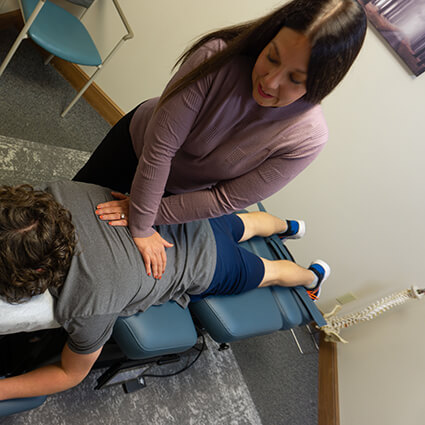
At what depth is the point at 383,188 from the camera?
189cm

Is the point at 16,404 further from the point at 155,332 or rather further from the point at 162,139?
the point at 162,139

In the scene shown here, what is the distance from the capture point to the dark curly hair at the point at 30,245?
74 cm

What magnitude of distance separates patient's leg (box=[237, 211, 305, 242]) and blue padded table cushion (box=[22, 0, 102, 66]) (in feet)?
3.87

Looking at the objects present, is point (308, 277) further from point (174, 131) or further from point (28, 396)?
point (28, 396)

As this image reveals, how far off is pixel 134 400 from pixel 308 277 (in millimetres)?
875

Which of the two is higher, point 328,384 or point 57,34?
point 57,34

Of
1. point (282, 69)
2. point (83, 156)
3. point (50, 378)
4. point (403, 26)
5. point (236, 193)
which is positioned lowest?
A: point (83, 156)

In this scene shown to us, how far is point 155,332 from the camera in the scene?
108 centimetres

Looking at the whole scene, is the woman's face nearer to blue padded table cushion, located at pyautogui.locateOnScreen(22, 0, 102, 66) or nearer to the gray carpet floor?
the gray carpet floor

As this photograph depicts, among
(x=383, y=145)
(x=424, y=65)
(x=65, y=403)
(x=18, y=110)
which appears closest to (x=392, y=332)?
(x=383, y=145)

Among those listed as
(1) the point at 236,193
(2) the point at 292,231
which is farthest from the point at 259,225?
(1) the point at 236,193

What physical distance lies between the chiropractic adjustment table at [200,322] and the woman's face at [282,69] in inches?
28.6

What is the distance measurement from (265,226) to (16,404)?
1.12 metres

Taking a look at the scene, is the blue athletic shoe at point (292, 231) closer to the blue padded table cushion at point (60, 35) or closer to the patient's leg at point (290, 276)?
the patient's leg at point (290, 276)
